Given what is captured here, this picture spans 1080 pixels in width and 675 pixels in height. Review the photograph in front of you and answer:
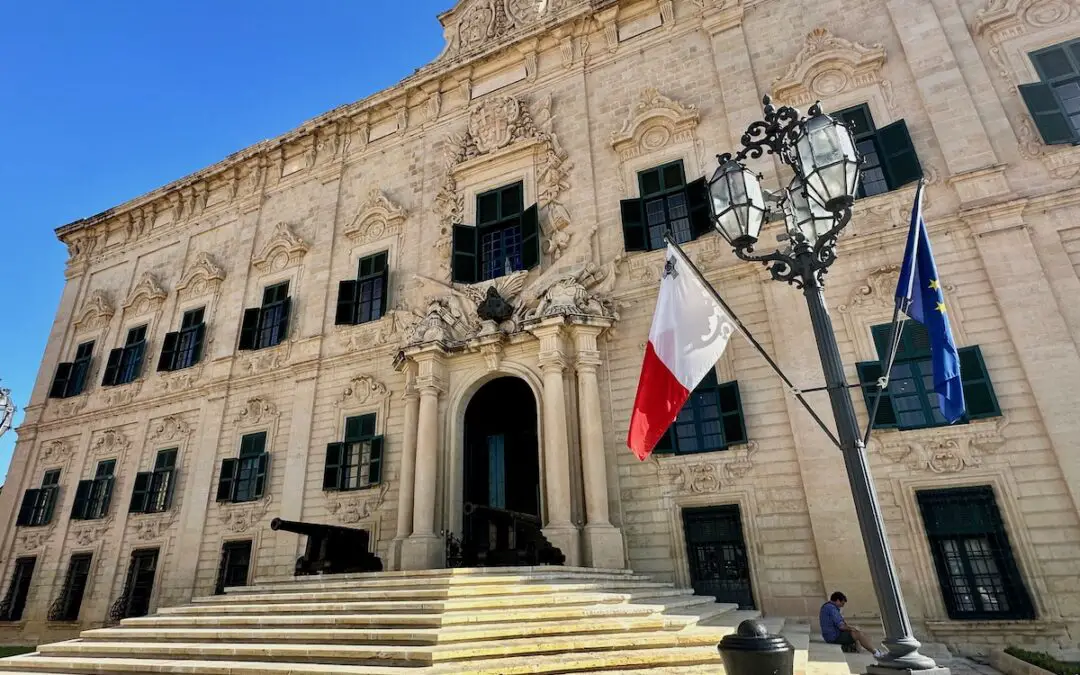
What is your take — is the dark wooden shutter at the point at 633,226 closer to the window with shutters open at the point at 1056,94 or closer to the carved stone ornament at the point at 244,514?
the window with shutters open at the point at 1056,94

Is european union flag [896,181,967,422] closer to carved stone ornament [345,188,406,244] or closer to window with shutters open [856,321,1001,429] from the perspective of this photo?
window with shutters open [856,321,1001,429]

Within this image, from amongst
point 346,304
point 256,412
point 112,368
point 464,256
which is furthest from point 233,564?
point 464,256

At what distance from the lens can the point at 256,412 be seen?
47.2 feet

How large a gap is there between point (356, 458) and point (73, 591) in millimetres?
9123

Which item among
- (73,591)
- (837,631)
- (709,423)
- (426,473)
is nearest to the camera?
(837,631)

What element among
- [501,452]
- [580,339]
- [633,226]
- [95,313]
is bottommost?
[501,452]

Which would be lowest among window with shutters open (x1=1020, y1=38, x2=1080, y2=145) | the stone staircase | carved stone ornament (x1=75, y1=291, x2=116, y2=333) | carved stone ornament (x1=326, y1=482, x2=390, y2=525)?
the stone staircase

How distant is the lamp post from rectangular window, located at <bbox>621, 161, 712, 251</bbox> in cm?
560

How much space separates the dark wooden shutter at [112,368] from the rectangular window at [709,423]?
16.8 metres

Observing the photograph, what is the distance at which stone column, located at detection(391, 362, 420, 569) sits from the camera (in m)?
10.8

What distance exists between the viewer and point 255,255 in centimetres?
1678

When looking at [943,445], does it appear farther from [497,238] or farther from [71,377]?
[71,377]

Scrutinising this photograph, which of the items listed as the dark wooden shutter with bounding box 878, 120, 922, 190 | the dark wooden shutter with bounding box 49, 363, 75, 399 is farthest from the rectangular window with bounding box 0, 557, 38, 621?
the dark wooden shutter with bounding box 878, 120, 922, 190

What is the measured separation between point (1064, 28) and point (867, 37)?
3.11 meters
